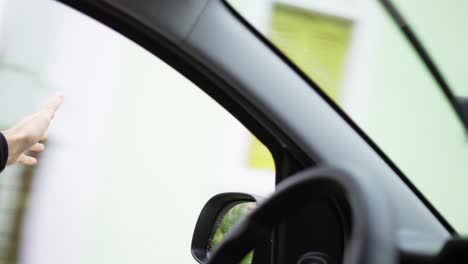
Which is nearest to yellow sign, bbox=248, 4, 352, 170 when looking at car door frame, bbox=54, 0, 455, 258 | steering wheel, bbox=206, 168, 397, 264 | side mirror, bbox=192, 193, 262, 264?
side mirror, bbox=192, 193, 262, 264

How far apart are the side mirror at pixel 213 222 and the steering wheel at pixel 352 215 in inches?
20.2

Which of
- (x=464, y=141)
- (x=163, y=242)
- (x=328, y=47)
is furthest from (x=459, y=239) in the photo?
(x=328, y=47)

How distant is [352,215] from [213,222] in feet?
2.39

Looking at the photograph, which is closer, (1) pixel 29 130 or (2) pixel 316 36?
(1) pixel 29 130

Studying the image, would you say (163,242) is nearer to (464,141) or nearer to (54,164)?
(54,164)

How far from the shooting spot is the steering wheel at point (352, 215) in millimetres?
719

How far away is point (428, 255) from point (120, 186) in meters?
2.57

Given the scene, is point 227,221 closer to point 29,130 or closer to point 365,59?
point 29,130

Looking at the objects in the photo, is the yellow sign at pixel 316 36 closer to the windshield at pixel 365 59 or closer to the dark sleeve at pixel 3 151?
the windshield at pixel 365 59

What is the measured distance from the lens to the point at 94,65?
3549 millimetres

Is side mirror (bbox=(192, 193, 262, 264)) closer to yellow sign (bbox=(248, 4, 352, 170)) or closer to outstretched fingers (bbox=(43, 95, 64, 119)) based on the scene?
outstretched fingers (bbox=(43, 95, 64, 119))

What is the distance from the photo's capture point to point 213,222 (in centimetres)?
150

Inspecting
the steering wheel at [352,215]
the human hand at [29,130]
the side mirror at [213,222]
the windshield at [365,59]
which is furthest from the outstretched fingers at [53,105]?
the windshield at [365,59]

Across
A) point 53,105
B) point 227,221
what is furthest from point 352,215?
point 53,105
